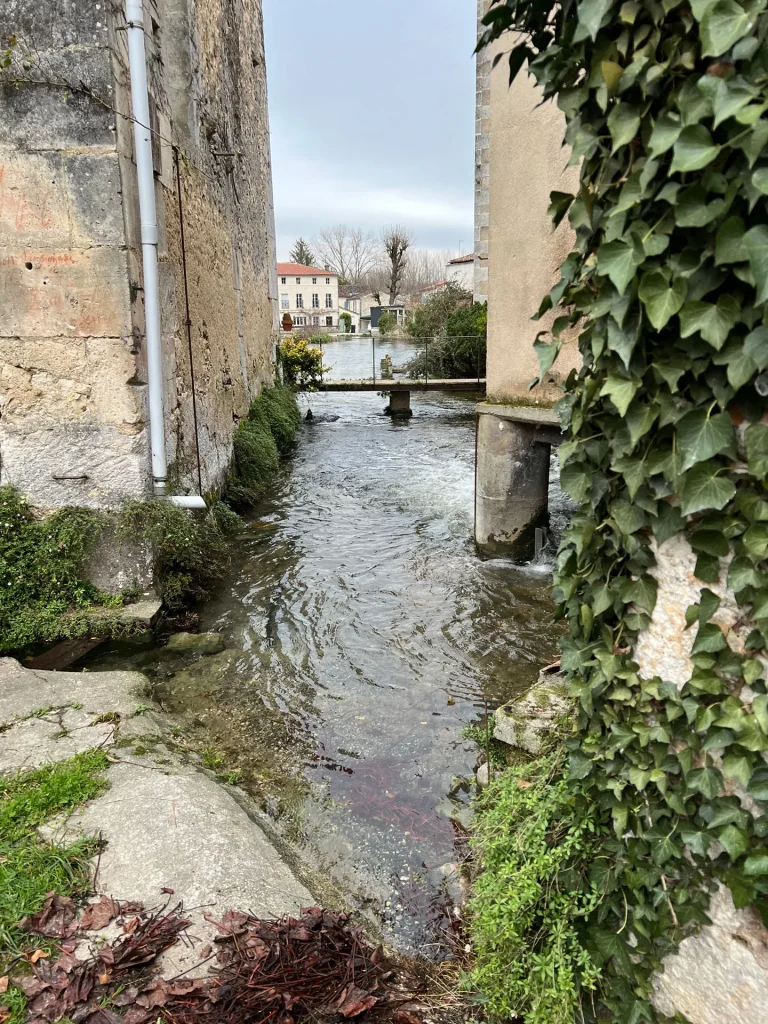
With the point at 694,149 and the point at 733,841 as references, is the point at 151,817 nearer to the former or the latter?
the point at 733,841

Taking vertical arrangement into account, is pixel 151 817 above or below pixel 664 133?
below

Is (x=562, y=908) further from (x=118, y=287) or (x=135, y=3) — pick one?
(x=135, y=3)

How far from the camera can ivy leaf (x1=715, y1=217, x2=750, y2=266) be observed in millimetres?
1338

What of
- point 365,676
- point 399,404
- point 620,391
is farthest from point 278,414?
point 620,391

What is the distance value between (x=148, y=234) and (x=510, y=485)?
387 cm

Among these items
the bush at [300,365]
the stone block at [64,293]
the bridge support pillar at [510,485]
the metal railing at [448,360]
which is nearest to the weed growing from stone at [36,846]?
the stone block at [64,293]

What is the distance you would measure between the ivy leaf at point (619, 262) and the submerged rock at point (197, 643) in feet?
13.5

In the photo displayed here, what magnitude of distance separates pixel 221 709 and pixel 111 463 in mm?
2106

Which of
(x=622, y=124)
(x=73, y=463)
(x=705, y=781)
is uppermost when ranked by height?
(x=622, y=124)

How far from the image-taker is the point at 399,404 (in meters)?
17.9

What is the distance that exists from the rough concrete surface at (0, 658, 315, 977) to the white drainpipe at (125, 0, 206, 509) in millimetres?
1970

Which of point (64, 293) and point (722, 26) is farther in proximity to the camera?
point (64, 293)

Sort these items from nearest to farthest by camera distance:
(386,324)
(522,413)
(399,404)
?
(522,413)
(399,404)
(386,324)

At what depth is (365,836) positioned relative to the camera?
10.3ft
